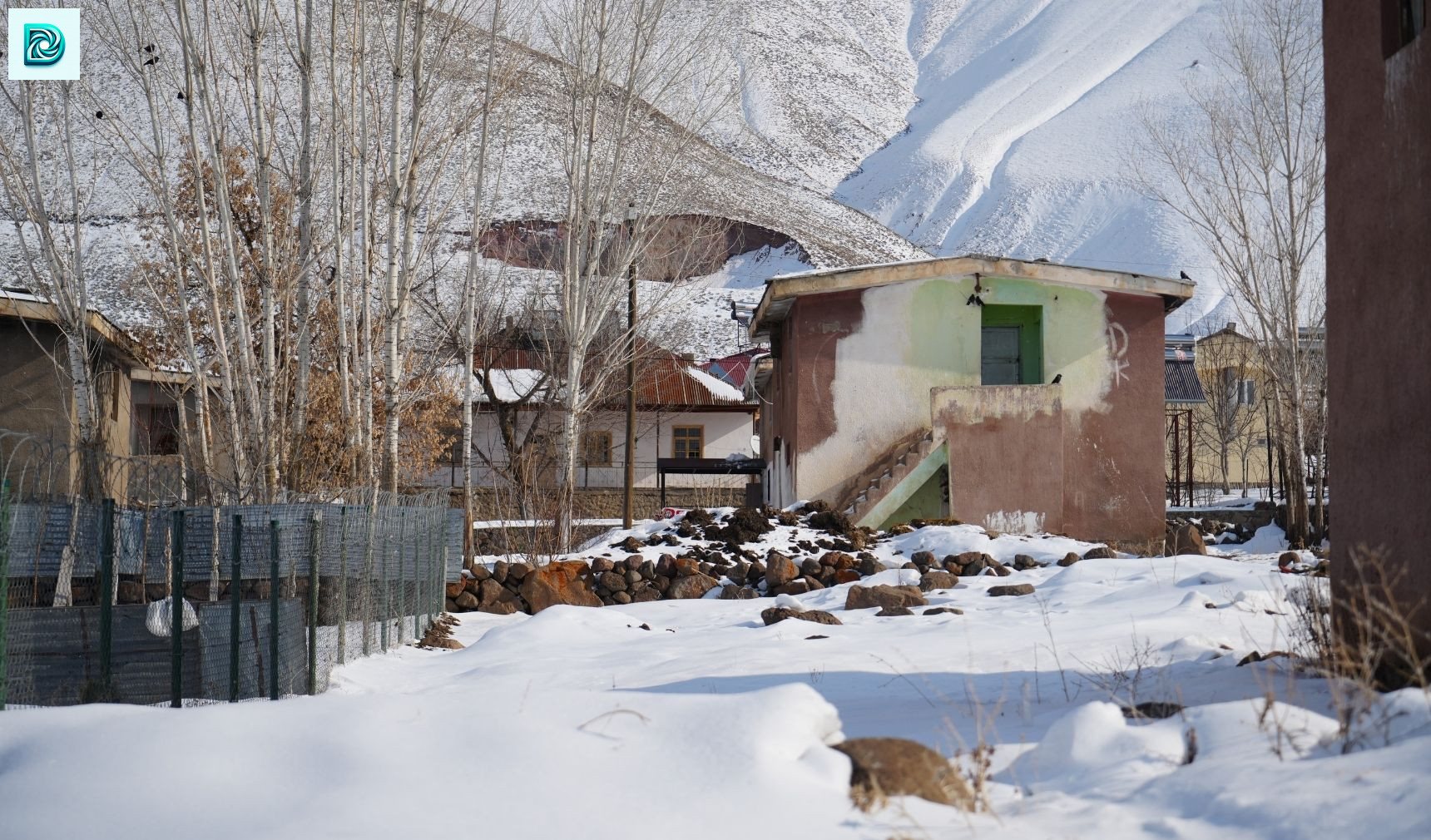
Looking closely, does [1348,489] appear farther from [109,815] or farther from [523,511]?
[523,511]

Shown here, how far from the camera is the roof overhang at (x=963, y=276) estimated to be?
22.3 metres

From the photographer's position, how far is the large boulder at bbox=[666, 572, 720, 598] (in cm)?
1686

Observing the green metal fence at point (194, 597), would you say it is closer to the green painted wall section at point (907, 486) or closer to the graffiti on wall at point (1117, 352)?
the green painted wall section at point (907, 486)

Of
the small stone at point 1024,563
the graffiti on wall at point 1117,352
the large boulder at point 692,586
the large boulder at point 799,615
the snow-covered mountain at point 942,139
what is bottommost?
the large boulder at point 692,586

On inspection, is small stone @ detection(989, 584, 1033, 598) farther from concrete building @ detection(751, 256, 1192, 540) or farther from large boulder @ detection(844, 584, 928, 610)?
concrete building @ detection(751, 256, 1192, 540)

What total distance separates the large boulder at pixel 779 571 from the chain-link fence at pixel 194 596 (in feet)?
17.8

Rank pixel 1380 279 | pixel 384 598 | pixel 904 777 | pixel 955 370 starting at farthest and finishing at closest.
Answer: pixel 955 370 < pixel 384 598 < pixel 1380 279 < pixel 904 777

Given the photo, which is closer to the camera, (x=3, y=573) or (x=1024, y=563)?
(x=3, y=573)

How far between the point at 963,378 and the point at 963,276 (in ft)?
5.84

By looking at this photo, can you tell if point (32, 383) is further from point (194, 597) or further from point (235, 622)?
point (235, 622)

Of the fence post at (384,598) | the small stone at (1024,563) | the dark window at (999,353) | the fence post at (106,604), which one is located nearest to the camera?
the fence post at (106,604)

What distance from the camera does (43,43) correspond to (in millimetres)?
18281

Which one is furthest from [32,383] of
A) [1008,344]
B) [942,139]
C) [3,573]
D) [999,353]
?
[942,139]

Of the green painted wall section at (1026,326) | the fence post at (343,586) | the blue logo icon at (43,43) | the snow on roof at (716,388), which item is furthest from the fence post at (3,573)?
the snow on roof at (716,388)
